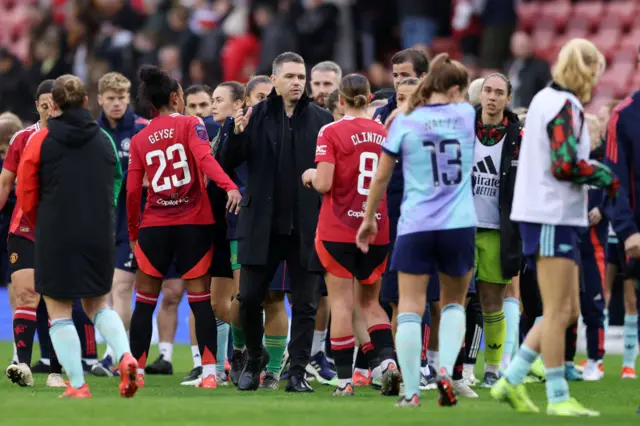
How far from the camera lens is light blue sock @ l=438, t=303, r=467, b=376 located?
26.8 feet

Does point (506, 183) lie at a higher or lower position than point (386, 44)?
lower

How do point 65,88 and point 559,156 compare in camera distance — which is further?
point 65,88

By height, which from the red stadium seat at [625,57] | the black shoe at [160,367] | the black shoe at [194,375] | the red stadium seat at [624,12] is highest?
the red stadium seat at [624,12]

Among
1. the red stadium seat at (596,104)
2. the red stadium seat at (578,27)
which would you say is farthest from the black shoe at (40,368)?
the red stadium seat at (578,27)

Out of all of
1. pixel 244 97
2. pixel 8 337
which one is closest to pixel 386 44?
pixel 8 337

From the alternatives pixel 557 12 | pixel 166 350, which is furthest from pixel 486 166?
pixel 557 12

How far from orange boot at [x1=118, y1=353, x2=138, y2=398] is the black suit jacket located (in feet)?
4.14

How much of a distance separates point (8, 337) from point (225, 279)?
5.36 metres

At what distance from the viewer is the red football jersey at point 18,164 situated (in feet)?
32.9

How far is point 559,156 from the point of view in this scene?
7594mm

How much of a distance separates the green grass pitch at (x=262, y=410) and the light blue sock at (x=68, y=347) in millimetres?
188

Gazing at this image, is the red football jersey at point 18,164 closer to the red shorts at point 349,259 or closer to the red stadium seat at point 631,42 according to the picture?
the red shorts at point 349,259

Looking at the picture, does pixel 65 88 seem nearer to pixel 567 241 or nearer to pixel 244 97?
pixel 244 97

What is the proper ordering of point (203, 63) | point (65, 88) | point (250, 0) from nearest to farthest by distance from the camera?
point (65, 88)
point (203, 63)
point (250, 0)
